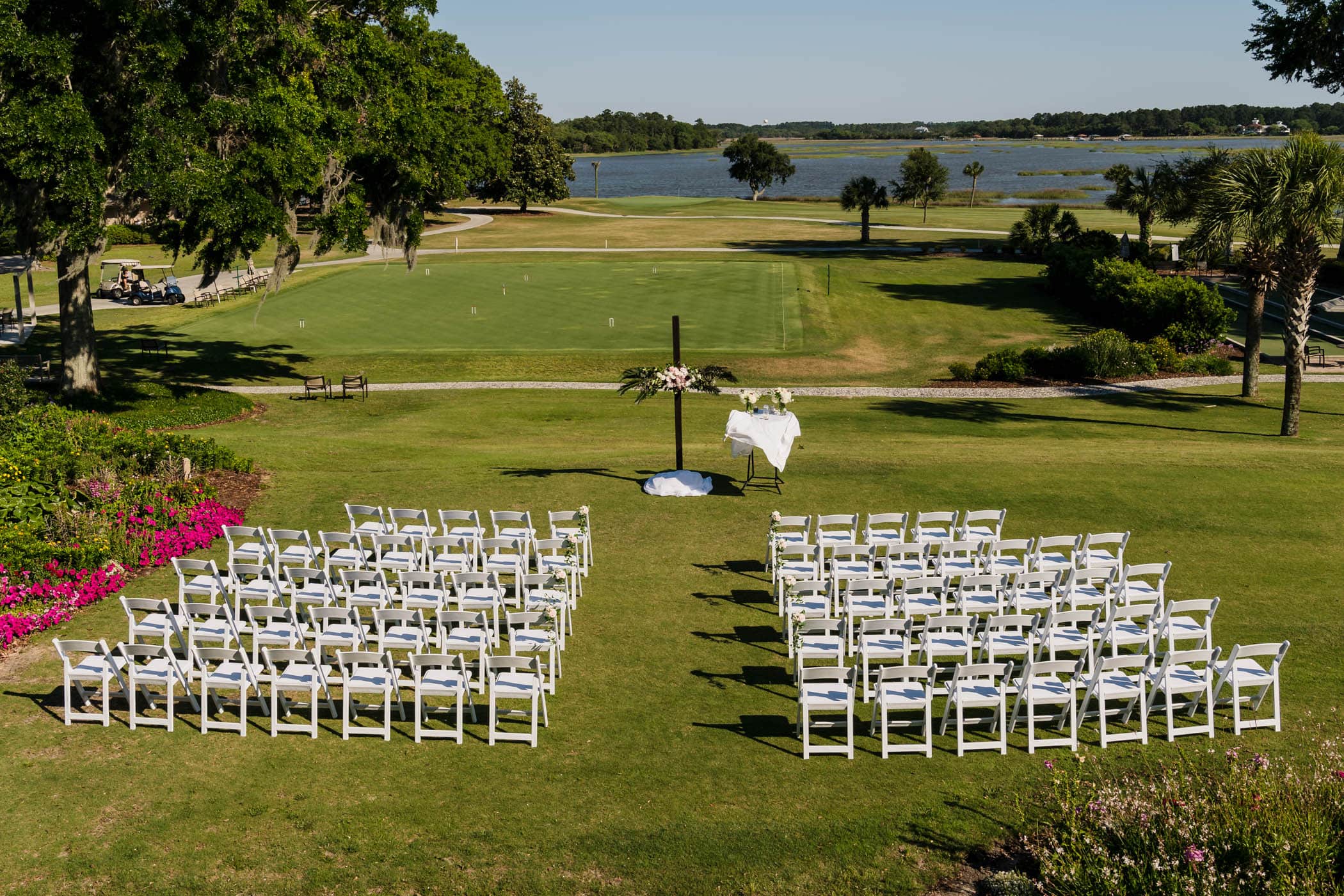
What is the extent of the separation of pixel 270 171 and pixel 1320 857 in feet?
87.3

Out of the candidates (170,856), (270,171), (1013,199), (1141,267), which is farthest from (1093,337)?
(1013,199)

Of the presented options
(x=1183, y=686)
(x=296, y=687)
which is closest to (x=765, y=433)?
(x=1183, y=686)

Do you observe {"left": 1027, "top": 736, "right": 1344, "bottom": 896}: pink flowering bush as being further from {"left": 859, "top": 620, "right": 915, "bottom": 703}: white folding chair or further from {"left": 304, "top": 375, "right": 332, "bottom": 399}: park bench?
{"left": 304, "top": 375, "right": 332, "bottom": 399}: park bench

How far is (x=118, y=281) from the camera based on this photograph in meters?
53.4

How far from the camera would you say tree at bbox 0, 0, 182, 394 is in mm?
24328

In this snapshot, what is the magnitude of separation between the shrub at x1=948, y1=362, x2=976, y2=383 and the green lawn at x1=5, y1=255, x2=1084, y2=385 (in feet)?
3.55

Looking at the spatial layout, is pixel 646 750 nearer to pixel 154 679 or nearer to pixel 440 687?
pixel 440 687

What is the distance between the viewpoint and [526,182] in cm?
10100

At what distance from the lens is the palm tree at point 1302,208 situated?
26500 millimetres

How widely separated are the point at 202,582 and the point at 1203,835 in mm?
12842

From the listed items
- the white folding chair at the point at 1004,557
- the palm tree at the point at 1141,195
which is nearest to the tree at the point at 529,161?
the palm tree at the point at 1141,195

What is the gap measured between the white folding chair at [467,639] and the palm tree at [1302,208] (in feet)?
73.7

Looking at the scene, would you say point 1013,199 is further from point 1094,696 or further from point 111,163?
point 1094,696

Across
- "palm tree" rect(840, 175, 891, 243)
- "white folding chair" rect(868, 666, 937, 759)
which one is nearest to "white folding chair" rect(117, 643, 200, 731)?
"white folding chair" rect(868, 666, 937, 759)
